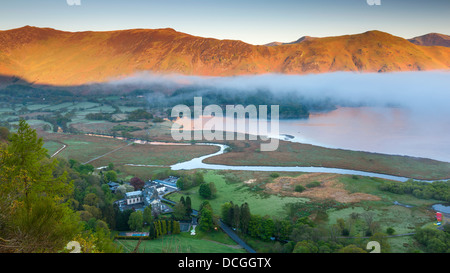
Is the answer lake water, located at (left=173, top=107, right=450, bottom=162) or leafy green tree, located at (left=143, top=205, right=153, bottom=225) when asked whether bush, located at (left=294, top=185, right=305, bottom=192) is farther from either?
lake water, located at (left=173, top=107, right=450, bottom=162)

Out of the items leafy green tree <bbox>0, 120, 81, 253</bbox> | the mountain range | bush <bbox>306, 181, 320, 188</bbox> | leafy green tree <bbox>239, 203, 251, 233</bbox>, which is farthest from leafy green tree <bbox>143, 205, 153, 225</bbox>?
the mountain range

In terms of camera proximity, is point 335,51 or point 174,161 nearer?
point 174,161

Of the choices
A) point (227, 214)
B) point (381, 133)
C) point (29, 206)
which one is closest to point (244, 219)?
point (227, 214)

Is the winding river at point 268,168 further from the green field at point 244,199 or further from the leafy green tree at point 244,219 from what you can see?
the leafy green tree at point 244,219

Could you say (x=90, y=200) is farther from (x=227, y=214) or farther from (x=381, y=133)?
(x=381, y=133)

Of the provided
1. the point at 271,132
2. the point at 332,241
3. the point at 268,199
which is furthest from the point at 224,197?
the point at 271,132

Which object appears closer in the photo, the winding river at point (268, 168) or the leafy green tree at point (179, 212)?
the leafy green tree at point (179, 212)

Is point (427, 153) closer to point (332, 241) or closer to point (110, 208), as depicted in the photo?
point (332, 241)

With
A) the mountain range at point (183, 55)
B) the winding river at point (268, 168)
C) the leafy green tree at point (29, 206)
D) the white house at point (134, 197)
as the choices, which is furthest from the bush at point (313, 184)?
the mountain range at point (183, 55)
